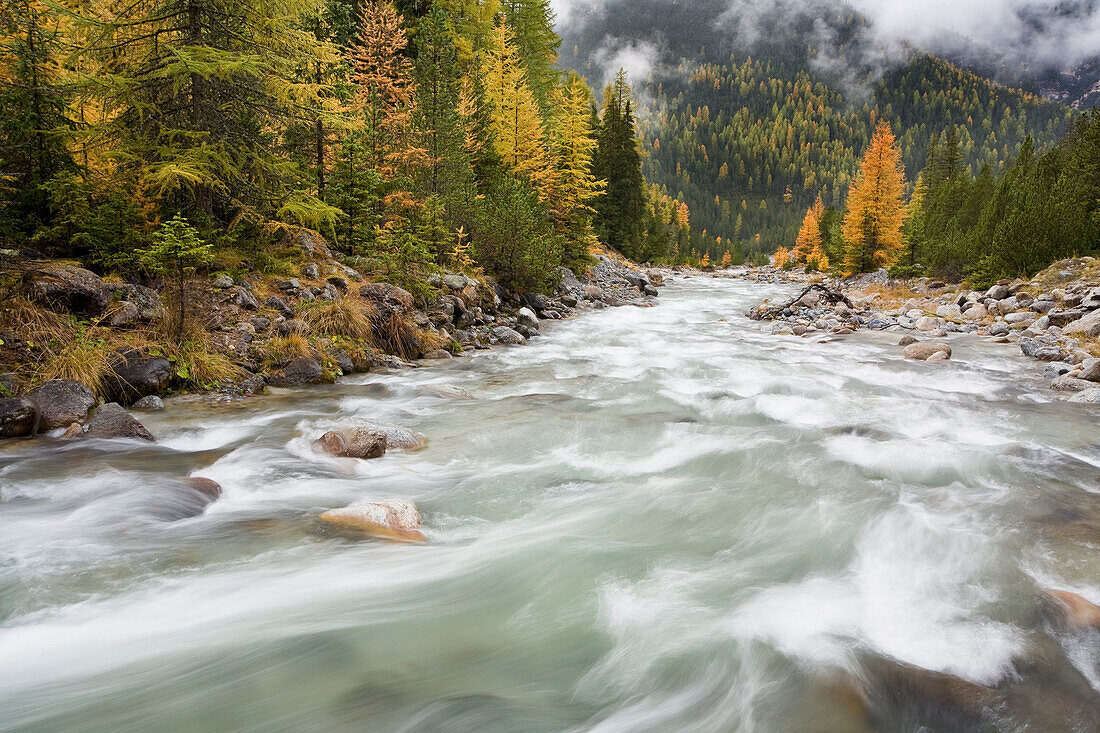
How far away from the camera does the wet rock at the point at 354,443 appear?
6.30 m

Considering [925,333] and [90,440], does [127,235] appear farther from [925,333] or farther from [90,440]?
[925,333]

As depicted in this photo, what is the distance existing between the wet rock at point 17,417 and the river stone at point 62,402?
9 cm

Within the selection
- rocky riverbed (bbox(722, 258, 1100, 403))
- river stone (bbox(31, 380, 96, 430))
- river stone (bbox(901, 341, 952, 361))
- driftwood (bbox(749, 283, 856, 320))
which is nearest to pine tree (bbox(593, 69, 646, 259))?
driftwood (bbox(749, 283, 856, 320))

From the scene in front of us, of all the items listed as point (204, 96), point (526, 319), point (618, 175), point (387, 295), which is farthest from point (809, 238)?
point (204, 96)

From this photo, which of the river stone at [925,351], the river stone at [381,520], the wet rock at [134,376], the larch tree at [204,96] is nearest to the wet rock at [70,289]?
the wet rock at [134,376]

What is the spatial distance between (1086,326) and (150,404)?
17.8 meters

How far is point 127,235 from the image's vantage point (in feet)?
28.1

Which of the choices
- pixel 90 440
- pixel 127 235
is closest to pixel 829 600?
pixel 90 440

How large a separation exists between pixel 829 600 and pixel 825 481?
2.26 m

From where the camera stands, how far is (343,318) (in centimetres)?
1050

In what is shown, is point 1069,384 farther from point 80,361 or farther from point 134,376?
point 80,361

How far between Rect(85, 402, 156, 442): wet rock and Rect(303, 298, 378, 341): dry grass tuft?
4008 mm

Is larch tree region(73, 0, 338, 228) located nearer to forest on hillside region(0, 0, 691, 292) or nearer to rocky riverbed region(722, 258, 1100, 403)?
forest on hillside region(0, 0, 691, 292)

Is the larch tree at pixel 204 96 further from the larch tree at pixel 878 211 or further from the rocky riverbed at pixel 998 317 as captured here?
the larch tree at pixel 878 211
